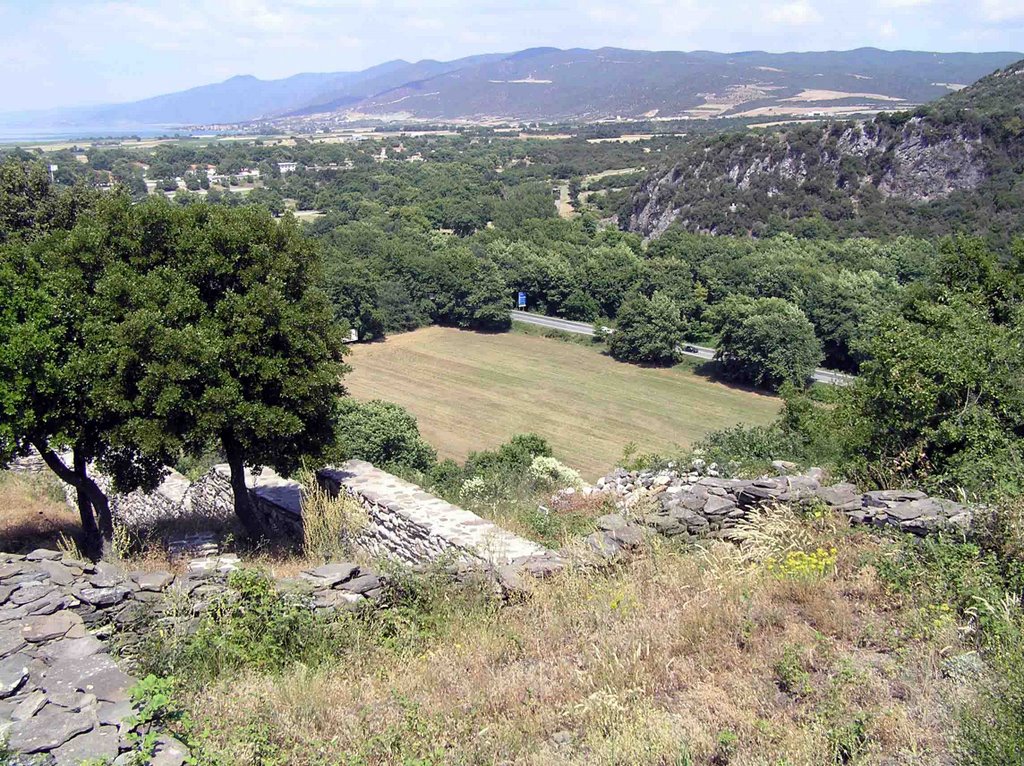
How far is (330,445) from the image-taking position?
11859 mm

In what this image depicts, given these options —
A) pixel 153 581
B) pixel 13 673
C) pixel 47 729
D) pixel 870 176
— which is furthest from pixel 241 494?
pixel 870 176

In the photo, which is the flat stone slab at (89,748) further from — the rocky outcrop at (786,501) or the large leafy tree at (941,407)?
the large leafy tree at (941,407)

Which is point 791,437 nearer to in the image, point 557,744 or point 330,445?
point 330,445

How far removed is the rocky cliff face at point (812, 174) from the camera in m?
64.0

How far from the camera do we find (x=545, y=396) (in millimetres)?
39312

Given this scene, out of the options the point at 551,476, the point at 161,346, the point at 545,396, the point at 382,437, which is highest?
the point at 161,346

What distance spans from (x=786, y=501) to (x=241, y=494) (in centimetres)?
831

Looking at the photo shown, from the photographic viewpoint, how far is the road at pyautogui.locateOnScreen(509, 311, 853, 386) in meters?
41.5

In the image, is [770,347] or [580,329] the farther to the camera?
[580,329]

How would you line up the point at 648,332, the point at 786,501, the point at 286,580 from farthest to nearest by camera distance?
the point at 648,332, the point at 786,501, the point at 286,580

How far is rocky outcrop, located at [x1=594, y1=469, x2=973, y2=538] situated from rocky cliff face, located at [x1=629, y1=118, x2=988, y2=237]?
6372 centimetres

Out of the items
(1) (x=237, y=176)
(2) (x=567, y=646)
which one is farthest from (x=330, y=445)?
(1) (x=237, y=176)

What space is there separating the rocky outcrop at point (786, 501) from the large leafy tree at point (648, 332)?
1392 inches

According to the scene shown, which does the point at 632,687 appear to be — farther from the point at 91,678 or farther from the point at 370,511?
the point at 370,511
